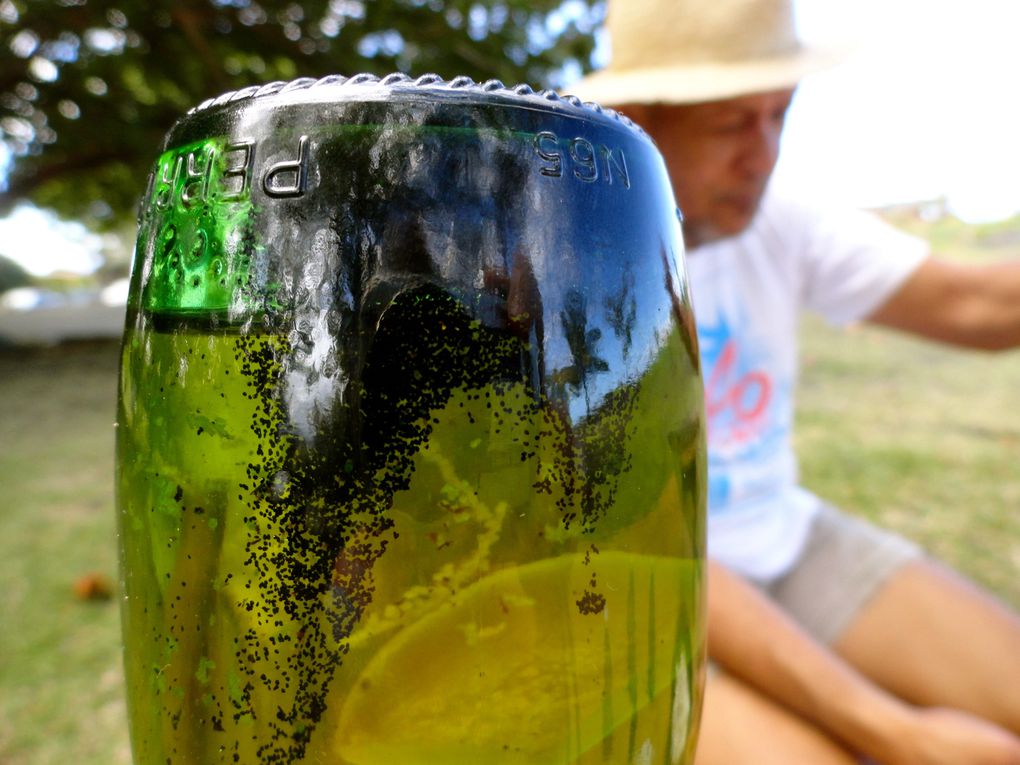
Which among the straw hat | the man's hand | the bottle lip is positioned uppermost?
the straw hat

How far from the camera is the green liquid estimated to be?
260 mm

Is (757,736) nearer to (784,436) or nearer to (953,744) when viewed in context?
(953,744)

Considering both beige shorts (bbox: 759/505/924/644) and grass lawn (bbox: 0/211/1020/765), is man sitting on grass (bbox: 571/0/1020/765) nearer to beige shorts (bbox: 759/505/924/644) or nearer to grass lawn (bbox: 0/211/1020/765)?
beige shorts (bbox: 759/505/924/644)

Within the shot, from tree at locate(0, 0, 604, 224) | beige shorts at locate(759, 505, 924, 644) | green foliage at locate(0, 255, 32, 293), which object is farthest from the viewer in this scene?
green foliage at locate(0, 255, 32, 293)

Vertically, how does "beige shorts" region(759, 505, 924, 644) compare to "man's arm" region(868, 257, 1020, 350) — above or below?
below

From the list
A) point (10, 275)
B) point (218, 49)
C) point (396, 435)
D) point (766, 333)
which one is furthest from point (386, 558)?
point (10, 275)

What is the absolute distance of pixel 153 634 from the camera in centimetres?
29

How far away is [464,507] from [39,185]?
20.4ft

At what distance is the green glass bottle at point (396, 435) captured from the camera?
259 mm

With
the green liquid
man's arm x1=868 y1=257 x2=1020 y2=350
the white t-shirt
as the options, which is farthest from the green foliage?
the green liquid

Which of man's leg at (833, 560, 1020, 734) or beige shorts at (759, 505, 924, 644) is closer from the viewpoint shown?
man's leg at (833, 560, 1020, 734)

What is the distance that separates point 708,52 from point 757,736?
699 mm

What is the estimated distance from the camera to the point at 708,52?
79 cm

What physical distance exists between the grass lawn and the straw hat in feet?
4.80
